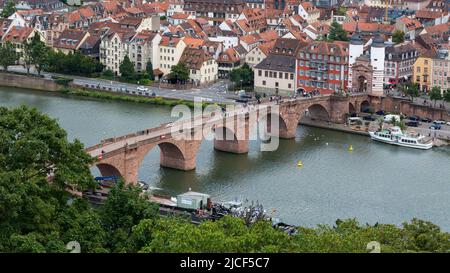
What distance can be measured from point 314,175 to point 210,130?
17.7 feet

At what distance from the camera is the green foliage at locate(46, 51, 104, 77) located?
197 ft

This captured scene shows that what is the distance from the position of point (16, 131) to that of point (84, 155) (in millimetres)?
1889

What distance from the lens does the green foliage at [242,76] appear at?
56.6m

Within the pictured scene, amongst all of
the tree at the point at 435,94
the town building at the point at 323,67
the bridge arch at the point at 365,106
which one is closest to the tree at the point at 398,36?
the town building at the point at 323,67

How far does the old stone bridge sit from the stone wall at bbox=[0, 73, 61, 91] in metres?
16.1

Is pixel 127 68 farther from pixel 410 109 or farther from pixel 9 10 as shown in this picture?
pixel 9 10

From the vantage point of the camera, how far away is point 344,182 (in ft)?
125

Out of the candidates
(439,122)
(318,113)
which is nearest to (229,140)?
(318,113)

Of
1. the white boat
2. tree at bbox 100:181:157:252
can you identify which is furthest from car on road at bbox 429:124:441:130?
tree at bbox 100:181:157:252

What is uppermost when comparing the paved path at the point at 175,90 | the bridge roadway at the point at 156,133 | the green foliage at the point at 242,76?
the green foliage at the point at 242,76

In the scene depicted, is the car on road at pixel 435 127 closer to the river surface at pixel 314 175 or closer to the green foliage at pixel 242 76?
the river surface at pixel 314 175

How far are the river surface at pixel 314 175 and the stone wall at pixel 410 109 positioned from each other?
483cm

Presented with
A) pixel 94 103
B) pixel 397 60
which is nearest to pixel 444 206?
pixel 397 60

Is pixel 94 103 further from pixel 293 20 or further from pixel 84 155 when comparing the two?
pixel 84 155
